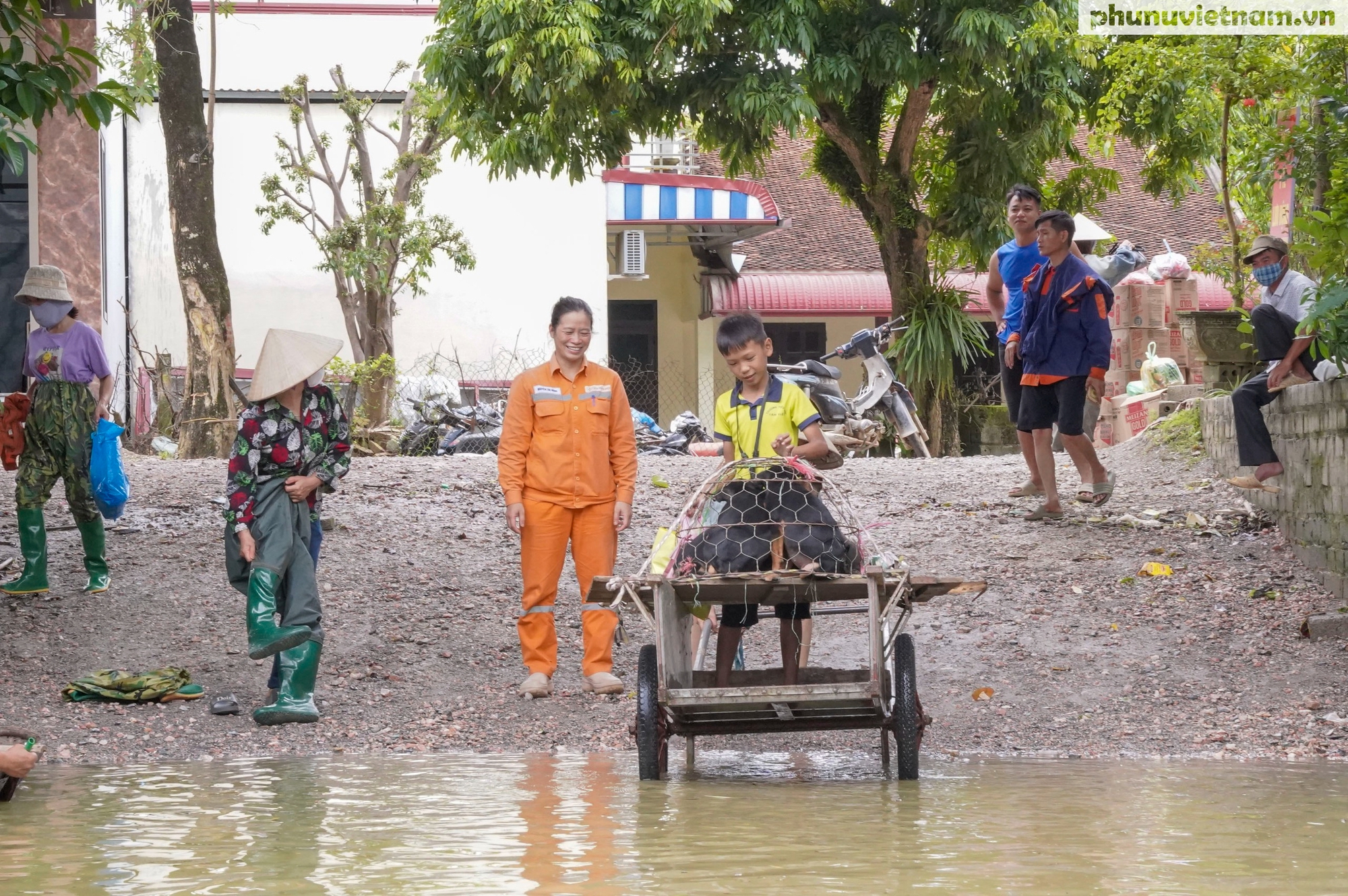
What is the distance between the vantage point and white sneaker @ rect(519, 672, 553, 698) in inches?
259

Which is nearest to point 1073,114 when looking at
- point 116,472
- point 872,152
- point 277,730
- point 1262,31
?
point 872,152

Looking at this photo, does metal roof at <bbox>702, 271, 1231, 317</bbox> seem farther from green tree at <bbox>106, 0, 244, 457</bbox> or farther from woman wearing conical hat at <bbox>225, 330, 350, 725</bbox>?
woman wearing conical hat at <bbox>225, 330, 350, 725</bbox>

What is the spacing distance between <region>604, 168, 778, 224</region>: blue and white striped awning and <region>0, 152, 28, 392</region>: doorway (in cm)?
832

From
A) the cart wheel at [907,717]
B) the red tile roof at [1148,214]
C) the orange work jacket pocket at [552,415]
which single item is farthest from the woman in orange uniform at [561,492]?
the red tile roof at [1148,214]

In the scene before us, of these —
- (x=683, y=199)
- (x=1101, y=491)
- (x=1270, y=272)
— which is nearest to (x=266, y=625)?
(x=1101, y=491)

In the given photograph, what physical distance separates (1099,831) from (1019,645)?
3189 mm

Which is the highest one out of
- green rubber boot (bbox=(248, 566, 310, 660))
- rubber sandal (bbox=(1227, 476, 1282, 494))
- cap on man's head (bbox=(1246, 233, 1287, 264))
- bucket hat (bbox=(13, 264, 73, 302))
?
cap on man's head (bbox=(1246, 233, 1287, 264))

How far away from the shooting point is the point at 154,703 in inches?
257

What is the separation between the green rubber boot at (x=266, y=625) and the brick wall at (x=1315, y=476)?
5.03 metres

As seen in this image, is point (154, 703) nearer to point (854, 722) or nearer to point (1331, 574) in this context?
point (854, 722)

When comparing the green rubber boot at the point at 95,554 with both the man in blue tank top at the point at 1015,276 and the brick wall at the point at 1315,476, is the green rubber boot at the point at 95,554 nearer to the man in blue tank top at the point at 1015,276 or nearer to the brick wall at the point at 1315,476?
the man in blue tank top at the point at 1015,276

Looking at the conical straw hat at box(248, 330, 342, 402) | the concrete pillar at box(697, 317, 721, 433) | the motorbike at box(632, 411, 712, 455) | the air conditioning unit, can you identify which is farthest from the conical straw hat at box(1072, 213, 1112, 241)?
the conical straw hat at box(248, 330, 342, 402)

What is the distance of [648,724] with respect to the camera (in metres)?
4.94

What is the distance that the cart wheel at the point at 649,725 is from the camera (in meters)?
4.95
